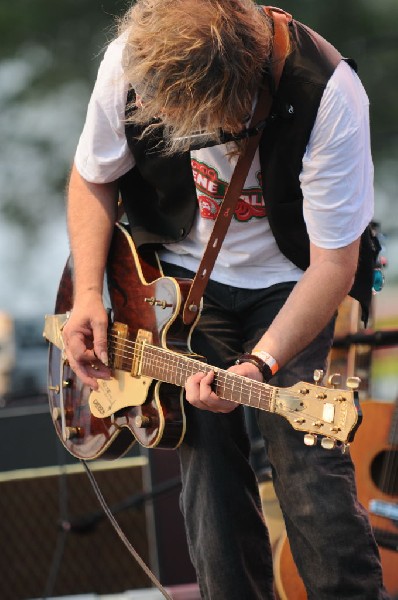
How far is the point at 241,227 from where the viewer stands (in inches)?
119

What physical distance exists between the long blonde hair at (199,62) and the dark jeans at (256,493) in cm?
58

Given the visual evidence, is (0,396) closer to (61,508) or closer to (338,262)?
(61,508)

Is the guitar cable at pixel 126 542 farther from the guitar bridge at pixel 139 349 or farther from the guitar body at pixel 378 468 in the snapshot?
the guitar body at pixel 378 468

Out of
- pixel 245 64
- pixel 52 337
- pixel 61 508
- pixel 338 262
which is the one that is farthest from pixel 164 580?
pixel 245 64

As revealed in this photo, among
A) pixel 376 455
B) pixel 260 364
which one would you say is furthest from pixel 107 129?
pixel 376 455

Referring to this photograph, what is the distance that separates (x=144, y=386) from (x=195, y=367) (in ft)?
0.91

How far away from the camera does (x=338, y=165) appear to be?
276 cm

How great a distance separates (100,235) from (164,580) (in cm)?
197

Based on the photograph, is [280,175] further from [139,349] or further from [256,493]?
[256,493]

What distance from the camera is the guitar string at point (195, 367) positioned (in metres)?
2.61

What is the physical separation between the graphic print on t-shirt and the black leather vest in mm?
30

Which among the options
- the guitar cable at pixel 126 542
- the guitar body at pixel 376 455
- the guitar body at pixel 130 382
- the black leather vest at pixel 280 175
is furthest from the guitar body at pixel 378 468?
the black leather vest at pixel 280 175

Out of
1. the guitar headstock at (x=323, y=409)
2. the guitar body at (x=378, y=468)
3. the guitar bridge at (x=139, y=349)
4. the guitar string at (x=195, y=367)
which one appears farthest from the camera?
the guitar body at (x=378, y=468)

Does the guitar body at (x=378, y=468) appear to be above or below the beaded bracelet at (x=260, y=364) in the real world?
below
